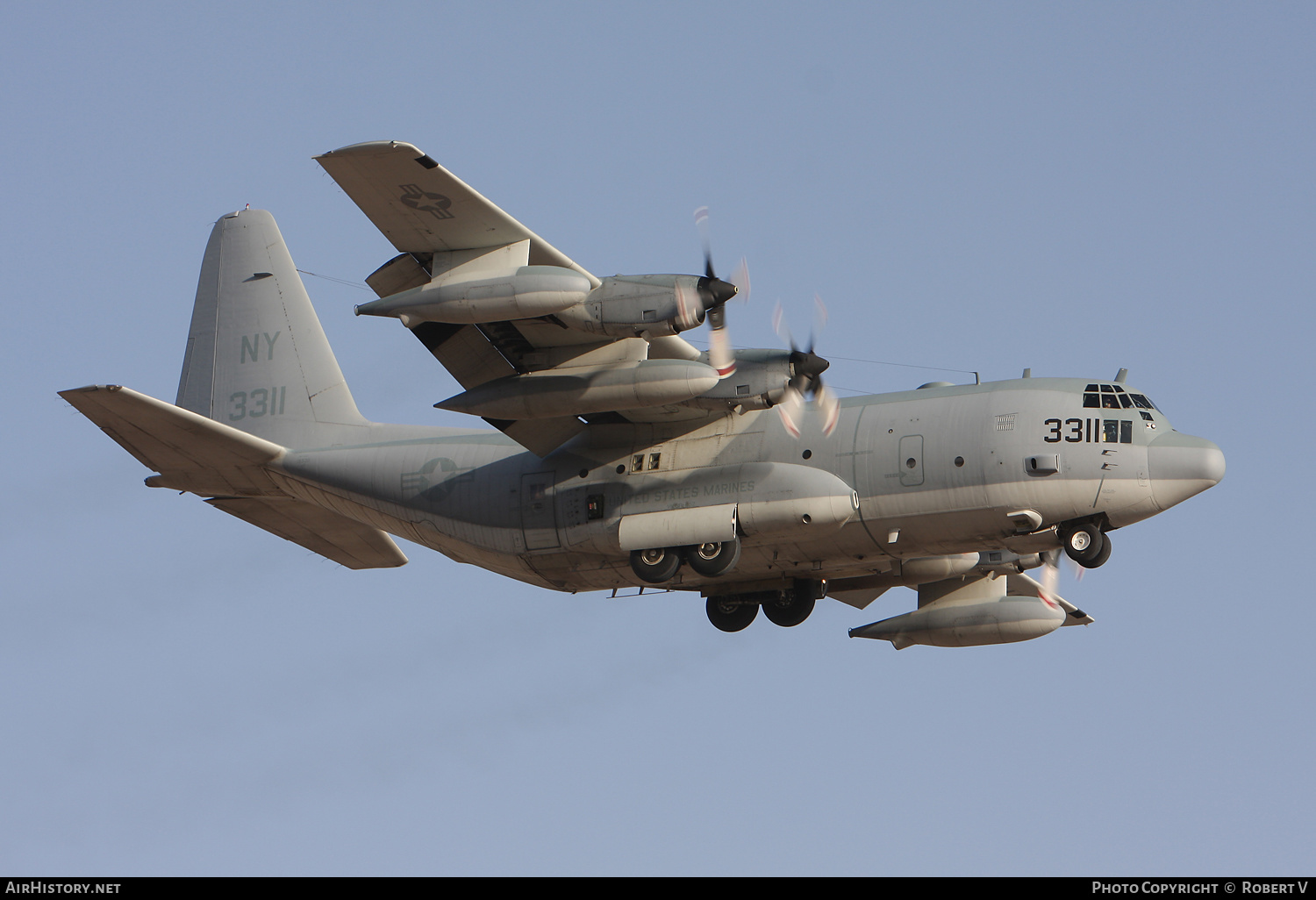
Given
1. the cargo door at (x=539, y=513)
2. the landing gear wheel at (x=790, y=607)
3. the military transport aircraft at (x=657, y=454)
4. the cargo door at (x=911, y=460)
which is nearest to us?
the military transport aircraft at (x=657, y=454)

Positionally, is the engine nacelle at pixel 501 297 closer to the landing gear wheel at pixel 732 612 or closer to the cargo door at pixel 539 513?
the cargo door at pixel 539 513

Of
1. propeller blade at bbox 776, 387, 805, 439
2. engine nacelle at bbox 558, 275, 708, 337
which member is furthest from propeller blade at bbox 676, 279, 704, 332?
propeller blade at bbox 776, 387, 805, 439

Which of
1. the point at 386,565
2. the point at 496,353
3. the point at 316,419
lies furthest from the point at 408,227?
the point at 386,565

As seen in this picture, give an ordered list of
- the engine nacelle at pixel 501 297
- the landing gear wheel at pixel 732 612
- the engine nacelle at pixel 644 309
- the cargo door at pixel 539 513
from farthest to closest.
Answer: the landing gear wheel at pixel 732 612 → the cargo door at pixel 539 513 → the engine nacelle at pixel 644 309 → the engine nacelle at pixel 501 297

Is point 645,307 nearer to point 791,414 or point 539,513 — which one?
point 791,414

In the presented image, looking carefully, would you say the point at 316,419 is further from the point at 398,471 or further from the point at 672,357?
the point at 672,357

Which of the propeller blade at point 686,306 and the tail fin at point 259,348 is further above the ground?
the tail fin at point 259,348

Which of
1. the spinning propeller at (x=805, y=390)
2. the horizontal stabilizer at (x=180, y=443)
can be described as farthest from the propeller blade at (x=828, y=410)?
the horizontal stabilizer at (x=180, y=443)

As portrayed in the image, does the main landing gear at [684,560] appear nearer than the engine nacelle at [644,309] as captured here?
No

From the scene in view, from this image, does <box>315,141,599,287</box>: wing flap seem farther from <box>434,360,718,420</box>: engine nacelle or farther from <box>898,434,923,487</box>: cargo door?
<box>898,434,923,487</box>: cargo door

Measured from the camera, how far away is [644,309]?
58.1 ft

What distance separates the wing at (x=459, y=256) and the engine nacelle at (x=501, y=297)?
0.26 meters

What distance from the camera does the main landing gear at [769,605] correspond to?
21828 mm

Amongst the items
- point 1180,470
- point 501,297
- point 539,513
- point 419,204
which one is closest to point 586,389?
point 501,297
